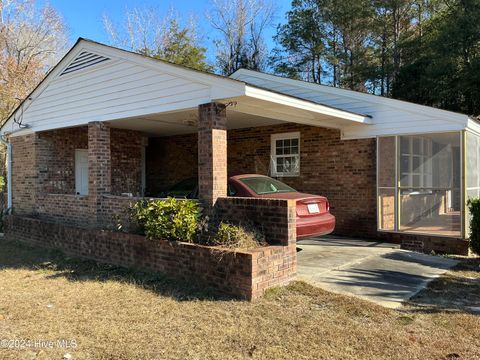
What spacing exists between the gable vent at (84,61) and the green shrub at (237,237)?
4983 millimetres

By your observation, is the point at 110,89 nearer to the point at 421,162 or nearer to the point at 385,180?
the point at 385,180

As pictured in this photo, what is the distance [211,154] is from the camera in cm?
654

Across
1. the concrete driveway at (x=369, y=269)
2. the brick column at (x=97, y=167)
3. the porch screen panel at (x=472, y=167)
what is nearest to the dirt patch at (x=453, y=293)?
the concrete driveway at (x=369, y=269)

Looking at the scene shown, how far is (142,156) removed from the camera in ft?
46.2

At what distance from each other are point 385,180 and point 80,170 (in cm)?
853

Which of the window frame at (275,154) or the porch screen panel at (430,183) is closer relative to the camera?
the porch screen panel at (430,183)

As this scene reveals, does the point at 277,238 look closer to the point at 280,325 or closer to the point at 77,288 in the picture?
the point at 280,325

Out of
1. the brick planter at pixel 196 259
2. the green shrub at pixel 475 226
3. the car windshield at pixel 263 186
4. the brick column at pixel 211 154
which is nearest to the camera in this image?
the brick planter at pixel 196 259

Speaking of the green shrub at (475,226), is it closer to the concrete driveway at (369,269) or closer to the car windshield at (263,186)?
the concrete driveway at (369,269)

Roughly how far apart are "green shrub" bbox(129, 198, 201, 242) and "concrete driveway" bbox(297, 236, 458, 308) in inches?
71.7

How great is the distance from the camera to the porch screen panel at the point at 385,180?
9.41 metres

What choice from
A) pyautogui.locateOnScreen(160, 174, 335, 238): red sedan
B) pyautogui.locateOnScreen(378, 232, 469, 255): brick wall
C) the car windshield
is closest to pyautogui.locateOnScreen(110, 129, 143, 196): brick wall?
pyautogui.locateOnScreen(160, 174, 335, 238): red sedan

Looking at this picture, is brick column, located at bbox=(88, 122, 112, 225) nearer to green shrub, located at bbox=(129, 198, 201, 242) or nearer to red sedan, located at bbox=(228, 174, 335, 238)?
green shrub, located at bbox=(129, 198, 201, 242)

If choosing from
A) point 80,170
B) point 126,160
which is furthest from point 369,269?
point 80,170
